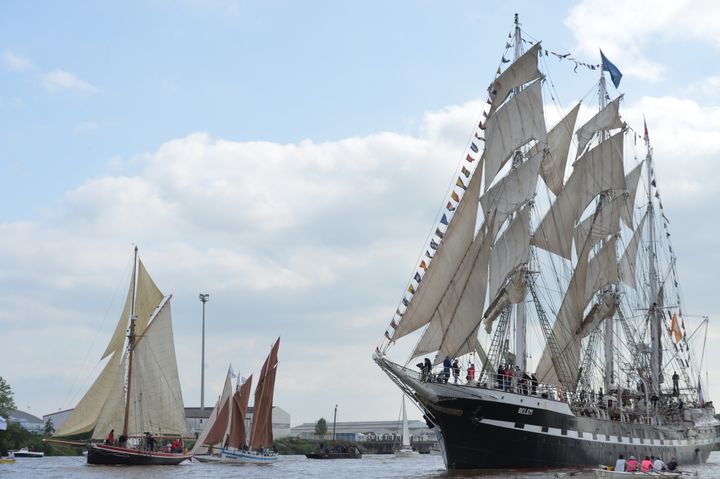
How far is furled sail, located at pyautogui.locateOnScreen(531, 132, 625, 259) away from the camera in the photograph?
2837 inches

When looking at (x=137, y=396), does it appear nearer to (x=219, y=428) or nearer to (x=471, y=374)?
(x=219, y=428)

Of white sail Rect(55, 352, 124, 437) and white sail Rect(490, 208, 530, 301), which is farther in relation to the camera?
white sail Rect(55, 352, 124, 437)

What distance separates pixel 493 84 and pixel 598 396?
2286 centimetres

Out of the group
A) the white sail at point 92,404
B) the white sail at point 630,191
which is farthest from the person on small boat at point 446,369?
the white sail at point 630,191

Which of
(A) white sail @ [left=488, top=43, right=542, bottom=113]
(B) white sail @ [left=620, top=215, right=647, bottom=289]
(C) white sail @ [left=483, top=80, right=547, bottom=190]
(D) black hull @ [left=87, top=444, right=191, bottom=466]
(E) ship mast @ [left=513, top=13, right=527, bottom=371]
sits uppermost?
(A) white sail @ [left=488, top=43, right=542, bottom=113]

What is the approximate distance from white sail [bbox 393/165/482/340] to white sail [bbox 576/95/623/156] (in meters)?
21.9

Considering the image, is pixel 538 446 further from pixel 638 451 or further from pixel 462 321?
pixel 638 451

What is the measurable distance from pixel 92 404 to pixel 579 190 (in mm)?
40575

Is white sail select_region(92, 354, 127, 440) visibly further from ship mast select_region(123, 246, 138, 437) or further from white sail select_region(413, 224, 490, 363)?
white sail select_region(413, 224, 490, 363)

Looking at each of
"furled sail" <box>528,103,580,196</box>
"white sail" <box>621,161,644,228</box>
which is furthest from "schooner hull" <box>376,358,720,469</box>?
"white sail" <box>621,161,644,228</box>

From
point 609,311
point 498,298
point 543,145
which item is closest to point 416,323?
point 498,298

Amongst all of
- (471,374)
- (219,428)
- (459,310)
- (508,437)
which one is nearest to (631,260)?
(459,310)

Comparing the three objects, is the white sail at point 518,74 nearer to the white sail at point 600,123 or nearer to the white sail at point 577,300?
the white sail at point 600,123

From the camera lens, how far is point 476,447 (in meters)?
54.0
